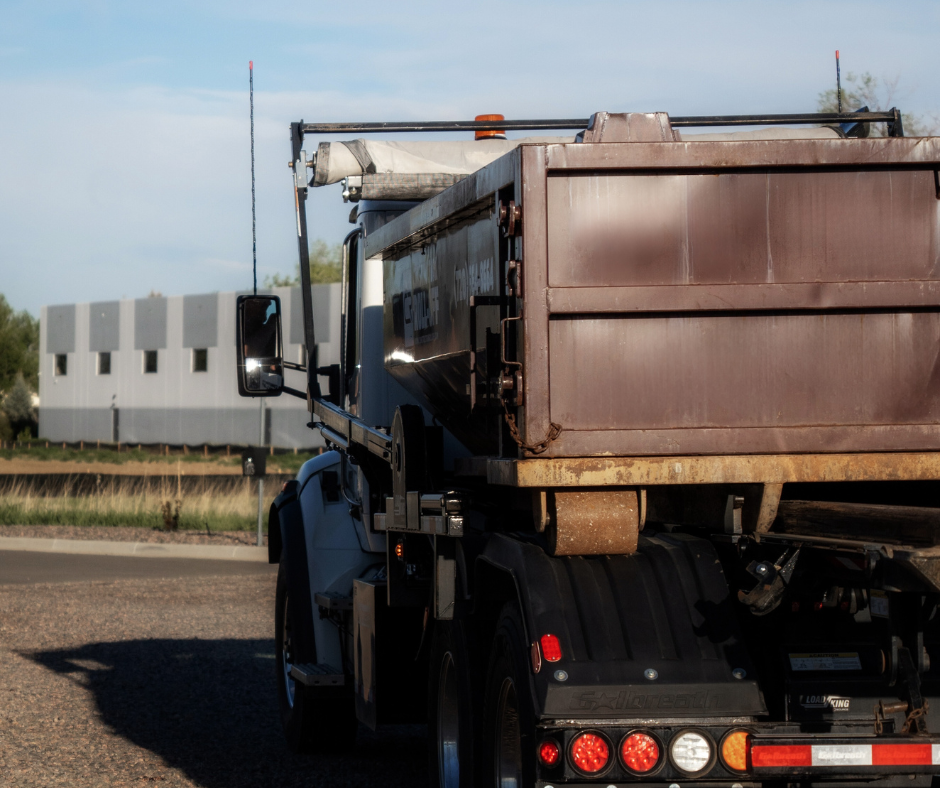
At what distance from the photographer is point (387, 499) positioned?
6.11 m

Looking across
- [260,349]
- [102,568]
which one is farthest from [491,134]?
[102,568]

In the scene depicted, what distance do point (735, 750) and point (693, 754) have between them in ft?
0.42

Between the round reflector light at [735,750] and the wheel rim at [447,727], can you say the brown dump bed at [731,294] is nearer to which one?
the round reflector light at [735,750]

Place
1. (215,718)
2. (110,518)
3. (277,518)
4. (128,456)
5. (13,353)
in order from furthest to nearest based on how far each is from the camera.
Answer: (13,353), (128,456), (110,518), (215,718), (277,518)

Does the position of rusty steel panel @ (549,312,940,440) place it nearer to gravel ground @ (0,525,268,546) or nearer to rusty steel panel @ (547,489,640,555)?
rusty steel panel @ (547,489,640,555)

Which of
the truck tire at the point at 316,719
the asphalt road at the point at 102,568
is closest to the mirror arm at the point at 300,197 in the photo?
the truck tire at the point at 316,719

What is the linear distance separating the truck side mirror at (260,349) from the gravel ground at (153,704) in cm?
220

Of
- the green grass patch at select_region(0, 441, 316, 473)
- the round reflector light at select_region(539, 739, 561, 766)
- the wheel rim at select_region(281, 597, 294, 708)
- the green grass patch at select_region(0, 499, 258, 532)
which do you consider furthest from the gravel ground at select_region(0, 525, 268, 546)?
the green grass patch at select_region(0, 441, 316, 473)

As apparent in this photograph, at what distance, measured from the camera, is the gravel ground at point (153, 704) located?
24.4ft

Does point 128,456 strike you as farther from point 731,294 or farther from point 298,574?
point 731,294

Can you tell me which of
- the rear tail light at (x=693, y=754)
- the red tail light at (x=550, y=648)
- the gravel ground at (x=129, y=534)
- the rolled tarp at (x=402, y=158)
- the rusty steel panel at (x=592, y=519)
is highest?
the rolled tarp at (x=402, y=158)

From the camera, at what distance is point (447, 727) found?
18.1 feet

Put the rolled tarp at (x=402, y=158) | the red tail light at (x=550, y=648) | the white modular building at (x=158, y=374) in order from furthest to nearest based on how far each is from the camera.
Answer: the white modular building at (x=158, y=374), the rolled tarp at (x=402, y=158), the red tail light at (x=550, y=648)

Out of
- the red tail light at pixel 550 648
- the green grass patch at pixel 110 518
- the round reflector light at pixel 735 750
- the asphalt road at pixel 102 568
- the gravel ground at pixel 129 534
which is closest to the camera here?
the round reflector light at pixel 735 750
